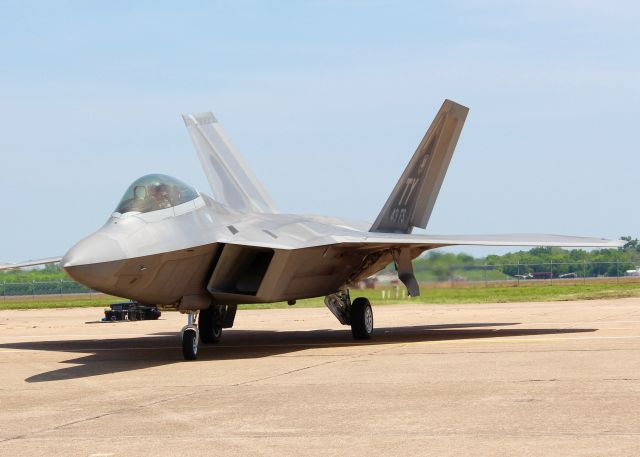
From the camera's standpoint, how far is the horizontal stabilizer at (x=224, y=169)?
21266 millimetres

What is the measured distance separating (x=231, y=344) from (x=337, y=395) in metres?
8.22

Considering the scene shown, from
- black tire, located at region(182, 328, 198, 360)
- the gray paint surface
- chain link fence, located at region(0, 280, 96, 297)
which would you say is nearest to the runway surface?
black tire, located at region(182, 328, 198, 360)

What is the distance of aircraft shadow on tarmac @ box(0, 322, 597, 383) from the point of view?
45.2 feet

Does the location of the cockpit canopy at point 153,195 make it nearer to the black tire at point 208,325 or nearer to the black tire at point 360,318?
the black tire at point 208,325

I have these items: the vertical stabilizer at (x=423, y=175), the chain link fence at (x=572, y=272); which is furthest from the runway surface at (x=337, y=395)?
the chain link fence at (x=572, y=272)

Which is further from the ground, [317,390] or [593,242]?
[593,242]

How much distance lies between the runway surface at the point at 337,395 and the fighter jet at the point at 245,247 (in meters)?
0.89

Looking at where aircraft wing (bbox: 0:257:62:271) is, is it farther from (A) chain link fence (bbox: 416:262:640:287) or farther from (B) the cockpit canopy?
(A) chain link fence (bbox: 416:262:640:287)

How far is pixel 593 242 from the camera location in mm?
16406

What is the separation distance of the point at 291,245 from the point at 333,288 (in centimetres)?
322

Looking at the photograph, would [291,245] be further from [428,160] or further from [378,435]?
[378,435]

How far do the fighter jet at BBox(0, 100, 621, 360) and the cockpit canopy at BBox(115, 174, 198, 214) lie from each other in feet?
0.05

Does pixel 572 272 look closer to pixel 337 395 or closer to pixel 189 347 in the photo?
pixel 189 347

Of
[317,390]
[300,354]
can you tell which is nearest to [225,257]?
[300,354]
